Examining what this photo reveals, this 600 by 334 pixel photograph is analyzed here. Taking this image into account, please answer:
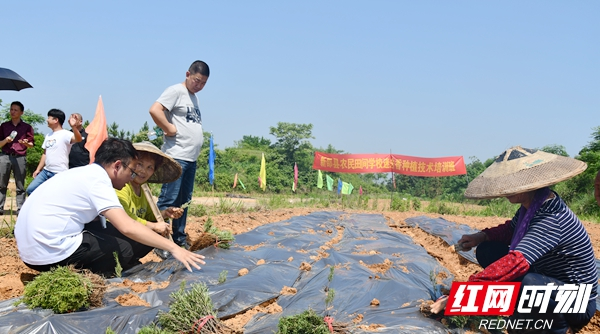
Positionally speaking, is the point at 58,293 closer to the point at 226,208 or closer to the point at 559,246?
the point at 559,246

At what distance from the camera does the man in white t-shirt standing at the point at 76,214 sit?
2441 millimetres

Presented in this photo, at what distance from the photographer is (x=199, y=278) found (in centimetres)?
289

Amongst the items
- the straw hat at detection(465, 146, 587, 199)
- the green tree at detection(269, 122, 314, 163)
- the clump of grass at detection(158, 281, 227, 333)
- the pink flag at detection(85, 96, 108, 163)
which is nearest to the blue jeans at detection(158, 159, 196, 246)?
the clump of grass at detection(158, 281, 227, 333)

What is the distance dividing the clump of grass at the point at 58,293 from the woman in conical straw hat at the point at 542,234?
67.7 inches

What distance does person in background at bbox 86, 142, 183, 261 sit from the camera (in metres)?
3.13

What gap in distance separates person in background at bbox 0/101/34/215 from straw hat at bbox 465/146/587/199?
538 cm

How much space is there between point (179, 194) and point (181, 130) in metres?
0.55

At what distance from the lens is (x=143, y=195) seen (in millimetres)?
3479

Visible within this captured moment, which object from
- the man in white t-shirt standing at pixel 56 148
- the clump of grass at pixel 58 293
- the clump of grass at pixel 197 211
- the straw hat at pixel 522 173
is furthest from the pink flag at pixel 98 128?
the straw hat at pixel 522 173

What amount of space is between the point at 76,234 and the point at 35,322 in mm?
646

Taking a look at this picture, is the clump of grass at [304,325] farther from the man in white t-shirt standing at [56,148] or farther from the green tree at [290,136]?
the green tree at [290,136]

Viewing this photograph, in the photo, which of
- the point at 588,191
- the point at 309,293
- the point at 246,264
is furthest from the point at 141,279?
the point at 588,191

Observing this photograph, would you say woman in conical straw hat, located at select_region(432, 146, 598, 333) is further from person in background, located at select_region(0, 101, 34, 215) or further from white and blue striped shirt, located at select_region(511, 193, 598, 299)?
person in background, located at select_region(0, 101, 34, 215)

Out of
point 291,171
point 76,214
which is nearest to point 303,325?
point 76,214
